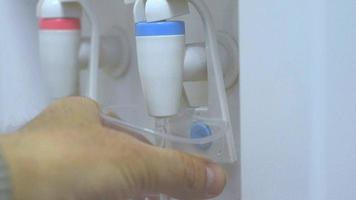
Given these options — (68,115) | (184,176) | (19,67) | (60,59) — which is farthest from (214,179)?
(19,67)

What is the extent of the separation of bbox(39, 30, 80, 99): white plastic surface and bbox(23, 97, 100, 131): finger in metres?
0.15

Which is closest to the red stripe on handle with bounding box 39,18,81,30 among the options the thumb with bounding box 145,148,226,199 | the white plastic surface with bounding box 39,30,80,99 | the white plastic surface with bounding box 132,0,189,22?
the white plastic surface with bounding box 39,30,80,99

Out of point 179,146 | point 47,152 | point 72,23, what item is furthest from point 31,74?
point 47,152

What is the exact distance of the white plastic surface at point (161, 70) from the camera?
527mm

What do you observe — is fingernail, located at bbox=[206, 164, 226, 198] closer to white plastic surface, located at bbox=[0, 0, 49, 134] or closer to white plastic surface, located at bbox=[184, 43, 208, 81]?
white plastic surface, located at bbox=[184, 43, 208, 81]

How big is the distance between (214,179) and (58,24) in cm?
30

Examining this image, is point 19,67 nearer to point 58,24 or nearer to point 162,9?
point 58,24

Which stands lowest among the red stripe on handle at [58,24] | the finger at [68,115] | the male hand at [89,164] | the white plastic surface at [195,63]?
the male hand at [89,164]

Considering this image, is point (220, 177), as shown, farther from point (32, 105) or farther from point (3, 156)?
point (32, 105)

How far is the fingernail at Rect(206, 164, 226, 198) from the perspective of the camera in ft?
1.66

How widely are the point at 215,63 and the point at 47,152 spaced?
0.22 metres

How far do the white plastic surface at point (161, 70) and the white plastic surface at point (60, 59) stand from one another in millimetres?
156

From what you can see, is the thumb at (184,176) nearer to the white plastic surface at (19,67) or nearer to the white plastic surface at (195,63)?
the white plastic surface at (195,63)

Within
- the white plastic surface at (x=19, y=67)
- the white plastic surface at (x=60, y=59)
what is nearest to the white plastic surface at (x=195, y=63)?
the white plastic surface at (x=60, y=59)
